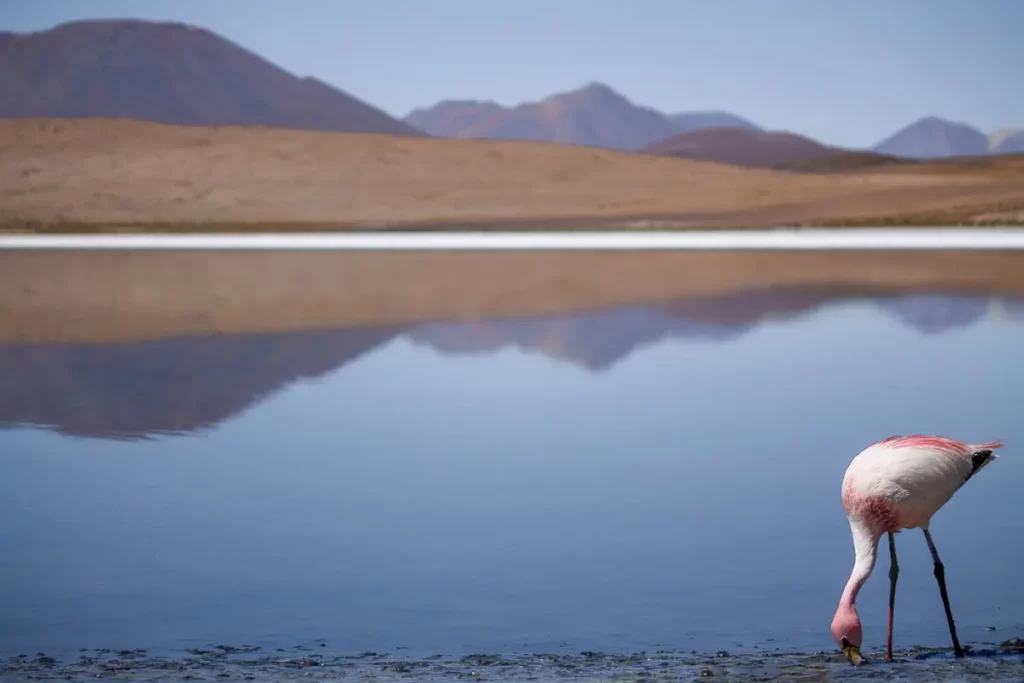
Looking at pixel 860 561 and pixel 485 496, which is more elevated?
pixel 485 496

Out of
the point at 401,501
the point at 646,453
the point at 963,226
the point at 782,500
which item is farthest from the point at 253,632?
the point at 963,226

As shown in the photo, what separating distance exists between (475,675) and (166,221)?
37.0 m

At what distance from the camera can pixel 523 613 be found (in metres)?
4.36

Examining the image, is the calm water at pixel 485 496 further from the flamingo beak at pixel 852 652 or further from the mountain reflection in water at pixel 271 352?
the flamingo beak at pixel 852 652

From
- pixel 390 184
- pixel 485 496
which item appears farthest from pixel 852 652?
pixel 390 184

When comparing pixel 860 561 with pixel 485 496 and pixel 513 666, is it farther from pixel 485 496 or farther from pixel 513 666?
pixel 485 496

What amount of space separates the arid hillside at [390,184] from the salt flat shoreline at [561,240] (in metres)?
3.21

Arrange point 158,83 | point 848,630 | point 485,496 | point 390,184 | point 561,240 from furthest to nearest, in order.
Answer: point 158,83 → point 390,184 → point 561,240 → point 485,496 → point 848,630

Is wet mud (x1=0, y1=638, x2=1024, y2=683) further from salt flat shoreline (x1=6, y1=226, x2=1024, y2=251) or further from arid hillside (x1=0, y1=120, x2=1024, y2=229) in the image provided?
arid hillside (x1=0, y1=120, x2=1024, y2=229)

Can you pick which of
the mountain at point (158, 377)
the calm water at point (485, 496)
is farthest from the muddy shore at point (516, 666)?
the mountain at point (158, 377)

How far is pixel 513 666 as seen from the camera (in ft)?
12.5

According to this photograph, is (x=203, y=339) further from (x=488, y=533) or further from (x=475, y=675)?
(x=475, y=675)

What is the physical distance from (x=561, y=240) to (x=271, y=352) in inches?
766

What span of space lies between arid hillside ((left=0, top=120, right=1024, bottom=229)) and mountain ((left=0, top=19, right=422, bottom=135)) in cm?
4573
